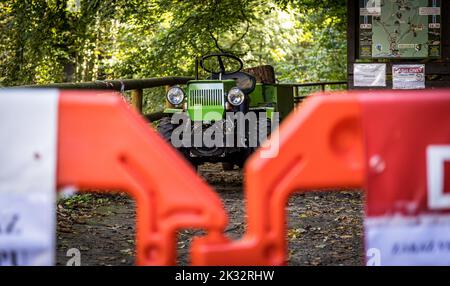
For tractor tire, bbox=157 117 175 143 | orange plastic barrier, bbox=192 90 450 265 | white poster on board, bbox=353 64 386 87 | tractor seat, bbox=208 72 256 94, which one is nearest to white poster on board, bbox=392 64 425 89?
white poster on board, bbox=353 64 386 87

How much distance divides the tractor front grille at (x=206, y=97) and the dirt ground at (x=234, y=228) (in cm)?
112

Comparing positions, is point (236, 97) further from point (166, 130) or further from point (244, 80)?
point (166, 130)

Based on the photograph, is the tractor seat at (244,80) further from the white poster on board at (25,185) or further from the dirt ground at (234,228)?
the white poster on board at (25,185)

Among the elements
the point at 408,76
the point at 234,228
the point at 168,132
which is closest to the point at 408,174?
the point at 234,228

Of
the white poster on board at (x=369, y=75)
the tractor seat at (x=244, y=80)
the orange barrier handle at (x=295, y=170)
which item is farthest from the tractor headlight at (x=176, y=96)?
the orange barrier handle at (x=295, y=170)

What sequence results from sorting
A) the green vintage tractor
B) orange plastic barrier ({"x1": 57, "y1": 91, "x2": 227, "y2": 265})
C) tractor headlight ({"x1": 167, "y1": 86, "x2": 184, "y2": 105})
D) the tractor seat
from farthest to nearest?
1. the tractor seat
2. tractor headlight ({"x1": 167, "y1": 86, "x2": 184, "y2": 105})
3. the green vintage tractor
4. orange plastic barrier ({"x1": 57, "y1": 91, "x2": 227, "y2": 265})

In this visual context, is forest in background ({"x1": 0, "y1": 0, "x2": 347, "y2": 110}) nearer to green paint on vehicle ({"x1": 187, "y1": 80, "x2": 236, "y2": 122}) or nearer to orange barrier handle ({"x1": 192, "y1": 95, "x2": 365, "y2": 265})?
green paint on vehicle ({"x1": 187, "y1": 80, "x2": 236, "y2": 122})

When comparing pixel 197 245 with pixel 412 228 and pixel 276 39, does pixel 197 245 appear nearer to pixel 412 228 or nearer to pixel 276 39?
pixel 412 228

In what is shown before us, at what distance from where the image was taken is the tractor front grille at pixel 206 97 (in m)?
8.88

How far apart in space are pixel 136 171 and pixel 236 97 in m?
6.34

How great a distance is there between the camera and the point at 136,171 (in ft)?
8.04

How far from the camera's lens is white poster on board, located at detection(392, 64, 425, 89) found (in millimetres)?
8945

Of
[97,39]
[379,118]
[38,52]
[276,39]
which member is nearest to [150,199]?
[379,118]

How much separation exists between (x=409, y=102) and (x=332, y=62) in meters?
20.5
